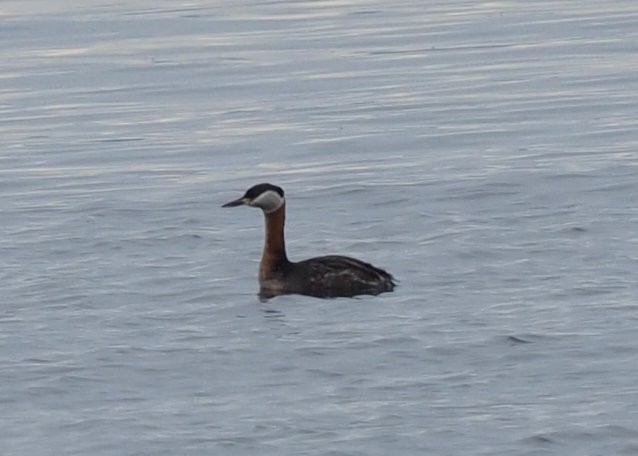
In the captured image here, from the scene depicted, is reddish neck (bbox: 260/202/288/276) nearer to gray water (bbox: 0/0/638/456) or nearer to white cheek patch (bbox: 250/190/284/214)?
white cheek patch (bbox: 250/190/284/214)

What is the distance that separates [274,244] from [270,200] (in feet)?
1.30

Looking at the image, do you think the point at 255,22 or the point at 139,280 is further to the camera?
the point at 255,22

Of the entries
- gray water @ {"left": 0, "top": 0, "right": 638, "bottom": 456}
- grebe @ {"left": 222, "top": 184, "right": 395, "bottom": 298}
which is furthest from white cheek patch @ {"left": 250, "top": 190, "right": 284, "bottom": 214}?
gray water @ {"left": 0, "top": 0, "right": 638, "bottom": 456}

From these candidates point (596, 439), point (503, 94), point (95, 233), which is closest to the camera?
point (596, 439)

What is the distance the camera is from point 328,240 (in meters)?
17.2

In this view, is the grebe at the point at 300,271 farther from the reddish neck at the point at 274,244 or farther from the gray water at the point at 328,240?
the gray water at the point at 328,240

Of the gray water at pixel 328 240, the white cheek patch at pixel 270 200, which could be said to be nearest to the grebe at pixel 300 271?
the white cheek patch at pixel 270 200

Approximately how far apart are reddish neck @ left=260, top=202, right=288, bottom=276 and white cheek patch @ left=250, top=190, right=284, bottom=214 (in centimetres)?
3

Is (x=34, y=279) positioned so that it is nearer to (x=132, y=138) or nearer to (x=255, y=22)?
(x=132, y=138)

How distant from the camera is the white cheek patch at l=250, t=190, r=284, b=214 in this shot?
53.2 feet

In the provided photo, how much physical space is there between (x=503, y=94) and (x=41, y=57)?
881 cm

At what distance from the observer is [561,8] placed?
35812 millimetres

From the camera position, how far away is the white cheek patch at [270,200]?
1622 centimetres

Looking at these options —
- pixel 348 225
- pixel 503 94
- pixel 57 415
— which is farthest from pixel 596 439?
pixel 503 94
